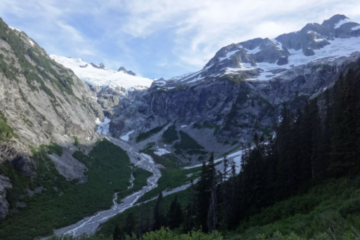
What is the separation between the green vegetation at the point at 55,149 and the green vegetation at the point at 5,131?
483 inches

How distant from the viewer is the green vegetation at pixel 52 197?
3978cm

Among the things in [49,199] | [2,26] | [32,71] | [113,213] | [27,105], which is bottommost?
[113,213]

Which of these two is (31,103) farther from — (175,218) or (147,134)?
(147,134)

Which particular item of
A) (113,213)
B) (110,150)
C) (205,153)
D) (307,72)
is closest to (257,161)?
(113,213)

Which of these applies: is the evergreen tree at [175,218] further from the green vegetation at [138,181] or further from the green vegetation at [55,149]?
the green vegetation at [55,149]

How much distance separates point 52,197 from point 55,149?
2495 centimetres

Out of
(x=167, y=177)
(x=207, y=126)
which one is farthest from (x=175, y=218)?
(x=207, y=126)

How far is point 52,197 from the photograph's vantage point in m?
53.8

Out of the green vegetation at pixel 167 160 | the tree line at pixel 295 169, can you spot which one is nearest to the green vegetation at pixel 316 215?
the tree line at pixel 295 169

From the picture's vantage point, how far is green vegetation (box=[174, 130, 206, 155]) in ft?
472

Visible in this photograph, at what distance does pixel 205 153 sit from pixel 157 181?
54.8 m

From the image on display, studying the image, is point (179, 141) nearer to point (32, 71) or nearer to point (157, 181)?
point (157, 181)

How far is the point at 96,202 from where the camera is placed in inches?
2295

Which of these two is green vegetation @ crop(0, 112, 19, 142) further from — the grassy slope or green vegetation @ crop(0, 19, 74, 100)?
green vegetation @ crop(0, 19, 74, 100)
